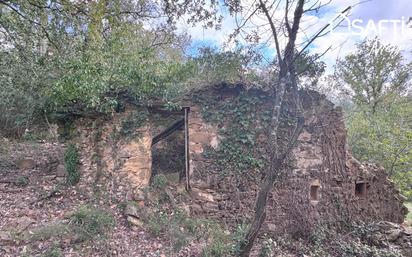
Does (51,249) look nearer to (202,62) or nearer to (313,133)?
(202,62)

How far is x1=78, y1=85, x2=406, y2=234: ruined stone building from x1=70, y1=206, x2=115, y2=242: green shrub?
0.82m

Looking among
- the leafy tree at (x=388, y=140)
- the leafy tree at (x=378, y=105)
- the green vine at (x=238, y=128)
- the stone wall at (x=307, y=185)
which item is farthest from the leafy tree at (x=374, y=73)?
the green vine at (x=238, y=128)

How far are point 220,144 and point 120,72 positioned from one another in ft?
7.61

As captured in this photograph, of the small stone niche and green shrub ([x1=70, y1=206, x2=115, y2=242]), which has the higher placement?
the small stone niche

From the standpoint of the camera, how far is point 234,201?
498 centimetres

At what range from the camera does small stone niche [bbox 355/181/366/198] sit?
19.1 feet

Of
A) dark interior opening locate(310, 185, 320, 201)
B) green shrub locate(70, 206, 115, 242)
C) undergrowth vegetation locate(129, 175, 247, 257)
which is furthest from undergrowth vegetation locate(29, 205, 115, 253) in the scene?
dark interior opening locate(310, 185, 320, 201)

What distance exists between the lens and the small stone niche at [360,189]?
5.82 m

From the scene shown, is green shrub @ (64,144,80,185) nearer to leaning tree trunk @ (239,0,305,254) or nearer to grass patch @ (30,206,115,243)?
grass patch @ (30,206,115,243)

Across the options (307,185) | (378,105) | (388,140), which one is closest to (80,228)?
(307,185)

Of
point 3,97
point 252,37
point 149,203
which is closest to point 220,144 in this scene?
point 149,203

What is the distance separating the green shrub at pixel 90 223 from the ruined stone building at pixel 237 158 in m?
0.82

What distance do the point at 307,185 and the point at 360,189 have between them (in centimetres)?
166

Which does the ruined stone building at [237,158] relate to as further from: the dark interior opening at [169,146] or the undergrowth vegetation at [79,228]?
the undergrowth vegetation at [79,228]
